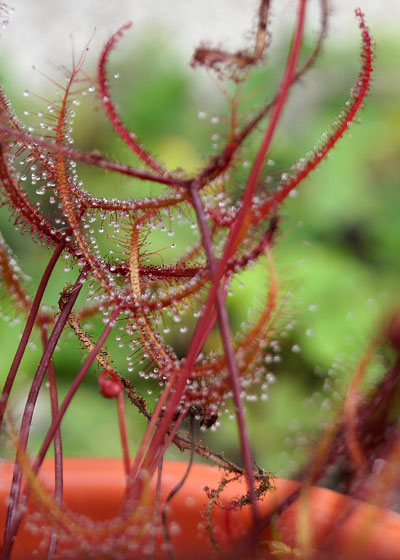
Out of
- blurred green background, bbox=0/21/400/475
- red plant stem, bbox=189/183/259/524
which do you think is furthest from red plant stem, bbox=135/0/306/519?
blurred green background, bbox=0/21/400/475

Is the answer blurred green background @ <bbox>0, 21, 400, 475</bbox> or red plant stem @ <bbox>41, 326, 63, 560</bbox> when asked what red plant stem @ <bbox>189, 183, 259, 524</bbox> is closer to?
red plant stem @ <bbox>41, 326, 63, 560</bbox>

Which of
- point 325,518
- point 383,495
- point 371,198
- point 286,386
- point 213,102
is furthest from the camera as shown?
point 213,102

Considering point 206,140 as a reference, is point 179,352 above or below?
below

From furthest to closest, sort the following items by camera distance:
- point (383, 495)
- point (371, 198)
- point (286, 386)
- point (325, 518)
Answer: point (371, 198) < point (286, 386) < point (325, 518) < point (383, 495)

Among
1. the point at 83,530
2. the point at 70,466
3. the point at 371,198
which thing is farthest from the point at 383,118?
the point at 83,530

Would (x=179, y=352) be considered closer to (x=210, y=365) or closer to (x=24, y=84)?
(x=24, y=84)

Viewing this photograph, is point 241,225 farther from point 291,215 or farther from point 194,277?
point 291,215

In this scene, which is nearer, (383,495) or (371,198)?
(383,495)
